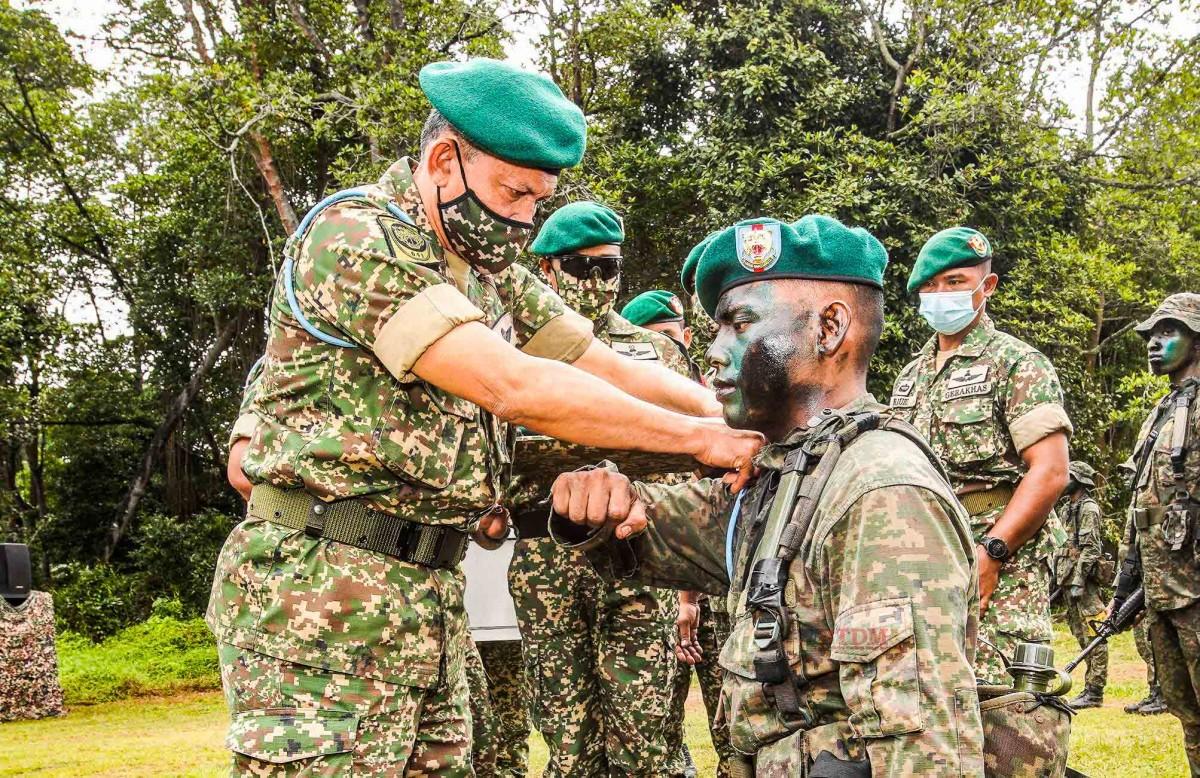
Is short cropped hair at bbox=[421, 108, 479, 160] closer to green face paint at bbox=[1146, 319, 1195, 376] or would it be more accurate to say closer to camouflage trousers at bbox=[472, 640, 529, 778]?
camouflage trousers at bbox=[472, 640, 529, 778]

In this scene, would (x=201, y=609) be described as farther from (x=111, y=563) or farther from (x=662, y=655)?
(x=662, y=655)

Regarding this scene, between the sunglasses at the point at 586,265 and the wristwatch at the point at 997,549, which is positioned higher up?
the sunglasses at the point at 586,265

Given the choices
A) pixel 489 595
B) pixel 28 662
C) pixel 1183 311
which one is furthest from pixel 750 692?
pixel 28 662

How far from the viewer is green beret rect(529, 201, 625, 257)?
5340 millimetres

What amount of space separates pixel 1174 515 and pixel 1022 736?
483 cm

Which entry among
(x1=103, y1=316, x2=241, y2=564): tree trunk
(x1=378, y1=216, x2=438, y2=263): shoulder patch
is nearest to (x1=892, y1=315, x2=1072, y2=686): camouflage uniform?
(x1=378, y1=216, x2=438, y2=263): shoulder patch

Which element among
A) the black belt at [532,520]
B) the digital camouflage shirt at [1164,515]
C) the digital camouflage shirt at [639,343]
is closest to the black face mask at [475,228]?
the black belt at [532,520]

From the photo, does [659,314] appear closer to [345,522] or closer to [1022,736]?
[345,522]

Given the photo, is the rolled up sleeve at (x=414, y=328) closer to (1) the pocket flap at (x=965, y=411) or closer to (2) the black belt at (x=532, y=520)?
(2) the black belt at (x=532, y=520)

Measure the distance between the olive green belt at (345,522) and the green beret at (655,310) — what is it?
4050 mm

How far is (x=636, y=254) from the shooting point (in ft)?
57.6

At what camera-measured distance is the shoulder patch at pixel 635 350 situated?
557 centimetres

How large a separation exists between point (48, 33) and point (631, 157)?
1196 cm

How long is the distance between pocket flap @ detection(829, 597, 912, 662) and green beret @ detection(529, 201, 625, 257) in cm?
348
